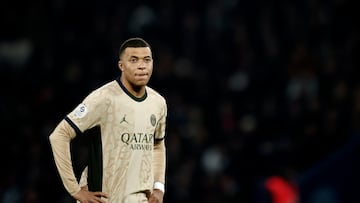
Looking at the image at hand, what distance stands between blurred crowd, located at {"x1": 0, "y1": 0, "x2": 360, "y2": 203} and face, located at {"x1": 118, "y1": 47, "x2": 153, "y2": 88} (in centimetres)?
608

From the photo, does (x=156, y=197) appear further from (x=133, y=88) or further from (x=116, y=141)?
(x=133, y=88)

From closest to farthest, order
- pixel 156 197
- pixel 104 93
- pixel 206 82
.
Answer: pixel 104 93
pixel 156 197
pixel 206 82

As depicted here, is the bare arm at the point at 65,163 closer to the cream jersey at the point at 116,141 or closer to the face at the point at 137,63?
the cream jersey at the point at 116,141

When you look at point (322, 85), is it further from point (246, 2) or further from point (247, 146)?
point (246, 2)

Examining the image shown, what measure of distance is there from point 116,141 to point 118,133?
57 millimetres

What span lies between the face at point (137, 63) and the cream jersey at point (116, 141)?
127mm

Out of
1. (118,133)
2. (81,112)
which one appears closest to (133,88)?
(118,133)

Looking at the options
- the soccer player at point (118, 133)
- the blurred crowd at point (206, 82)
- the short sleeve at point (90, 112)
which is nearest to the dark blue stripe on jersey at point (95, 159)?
the soccer player at point (118, 133)

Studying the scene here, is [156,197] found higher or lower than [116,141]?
lower

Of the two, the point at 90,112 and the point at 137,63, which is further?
the point at 137,63

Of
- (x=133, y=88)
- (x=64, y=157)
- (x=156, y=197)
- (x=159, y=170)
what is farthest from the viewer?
(x=159, y=170)

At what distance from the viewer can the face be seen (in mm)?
7125

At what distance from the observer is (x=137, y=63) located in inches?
281

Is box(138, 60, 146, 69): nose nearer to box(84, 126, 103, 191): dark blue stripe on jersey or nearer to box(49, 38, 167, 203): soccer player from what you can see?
box(49, 38, 167, 203): soccer player
